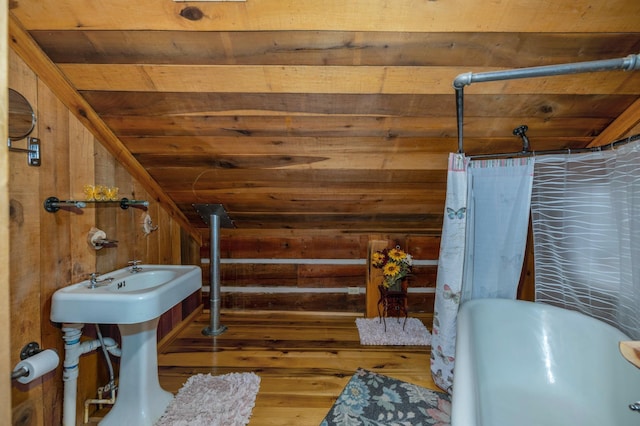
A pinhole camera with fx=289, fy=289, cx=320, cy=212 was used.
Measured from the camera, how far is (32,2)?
1206mm

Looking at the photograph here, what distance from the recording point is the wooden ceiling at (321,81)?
1.25 meters

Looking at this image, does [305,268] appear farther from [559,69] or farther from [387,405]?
[559,69]

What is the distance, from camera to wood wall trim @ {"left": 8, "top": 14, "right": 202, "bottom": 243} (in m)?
1.27

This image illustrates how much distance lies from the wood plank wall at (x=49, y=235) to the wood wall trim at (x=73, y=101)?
4cm

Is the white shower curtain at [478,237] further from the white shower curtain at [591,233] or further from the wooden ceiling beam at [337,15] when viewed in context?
the wooden ceiling beam at [337,15]

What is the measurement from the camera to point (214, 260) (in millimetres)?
2658

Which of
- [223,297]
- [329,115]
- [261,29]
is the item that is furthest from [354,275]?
[261,29]

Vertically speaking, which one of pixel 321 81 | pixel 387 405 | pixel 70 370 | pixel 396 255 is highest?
pixel 321 81

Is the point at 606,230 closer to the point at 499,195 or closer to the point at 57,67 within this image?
the point at 499,195

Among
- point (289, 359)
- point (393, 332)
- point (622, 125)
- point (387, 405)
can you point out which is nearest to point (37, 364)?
point (289, 359)

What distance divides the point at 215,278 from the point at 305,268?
2.93ft

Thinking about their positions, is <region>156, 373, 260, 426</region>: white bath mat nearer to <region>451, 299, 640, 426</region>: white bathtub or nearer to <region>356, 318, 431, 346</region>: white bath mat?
<region>356, 318, 431, 346</region>: white bath mat

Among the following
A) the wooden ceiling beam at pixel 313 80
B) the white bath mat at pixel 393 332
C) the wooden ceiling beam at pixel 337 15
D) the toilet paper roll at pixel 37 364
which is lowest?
the white bath mat at pixel 393 332

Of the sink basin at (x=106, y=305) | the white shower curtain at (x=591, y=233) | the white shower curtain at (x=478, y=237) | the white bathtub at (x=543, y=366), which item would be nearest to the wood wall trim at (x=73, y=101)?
the sink basin at (x=106, y=305)
